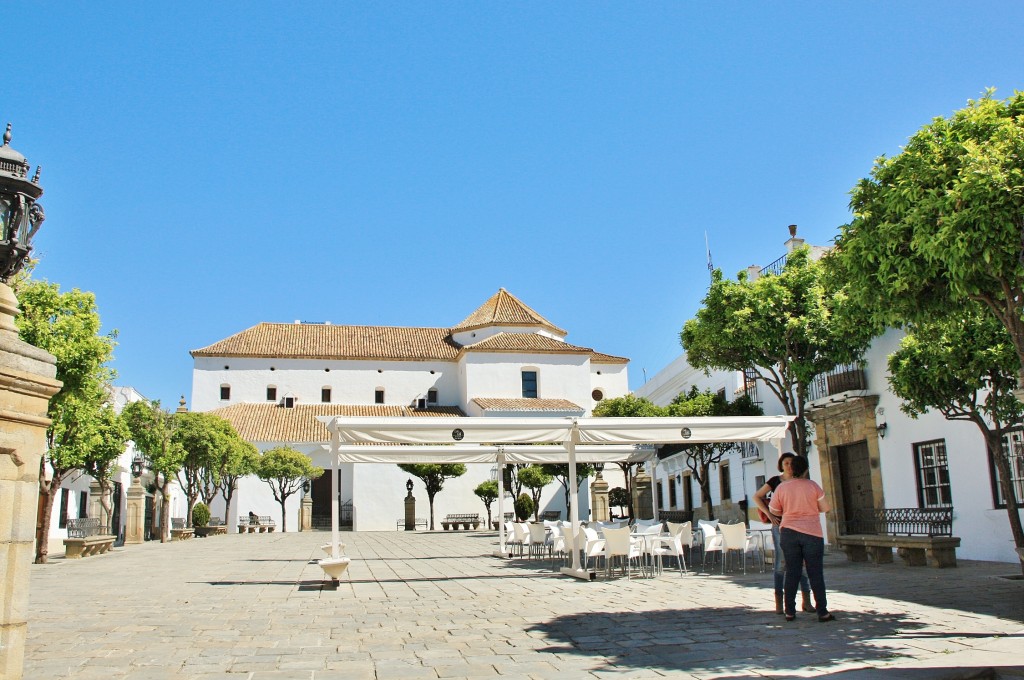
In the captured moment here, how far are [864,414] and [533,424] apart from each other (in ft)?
29.1

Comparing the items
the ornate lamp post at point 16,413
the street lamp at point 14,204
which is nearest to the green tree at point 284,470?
the ornate lamp post at point 16,413

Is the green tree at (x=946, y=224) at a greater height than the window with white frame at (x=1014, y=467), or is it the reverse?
the green tree at (x=946, y=224)

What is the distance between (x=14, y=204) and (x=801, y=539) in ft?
23.7

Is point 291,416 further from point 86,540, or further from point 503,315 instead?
point 86,540

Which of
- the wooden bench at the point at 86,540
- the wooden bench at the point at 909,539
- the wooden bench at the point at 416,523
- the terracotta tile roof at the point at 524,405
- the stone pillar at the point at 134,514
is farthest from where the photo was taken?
the terracotta tile roof at the point at 524,405

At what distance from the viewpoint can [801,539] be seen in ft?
26.1

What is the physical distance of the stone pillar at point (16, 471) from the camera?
424 cm

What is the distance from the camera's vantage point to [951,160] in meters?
6.81

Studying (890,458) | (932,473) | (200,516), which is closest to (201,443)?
(200,516)

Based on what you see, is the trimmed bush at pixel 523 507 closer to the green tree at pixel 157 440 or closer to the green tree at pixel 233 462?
the green tree at pixel 233 462

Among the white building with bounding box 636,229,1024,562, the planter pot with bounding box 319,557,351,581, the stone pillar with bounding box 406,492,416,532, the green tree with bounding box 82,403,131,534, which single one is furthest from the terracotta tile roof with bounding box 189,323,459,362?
the planter pot with bounding box 319,557,351,581

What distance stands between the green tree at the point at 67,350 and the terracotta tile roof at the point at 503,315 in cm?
3203

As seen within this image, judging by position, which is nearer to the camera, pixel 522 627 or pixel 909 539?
pixel 522 627

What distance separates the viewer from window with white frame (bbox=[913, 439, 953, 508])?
50.1ft
